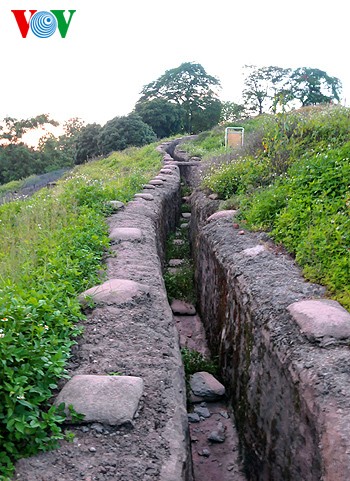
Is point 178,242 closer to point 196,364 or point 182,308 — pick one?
point 182,308

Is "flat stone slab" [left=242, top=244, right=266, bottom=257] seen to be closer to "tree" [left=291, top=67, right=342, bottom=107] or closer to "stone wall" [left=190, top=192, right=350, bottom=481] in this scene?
"stone wall" [left=190, top=192, right=350, bottom=481]

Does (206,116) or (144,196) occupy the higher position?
(206,116)

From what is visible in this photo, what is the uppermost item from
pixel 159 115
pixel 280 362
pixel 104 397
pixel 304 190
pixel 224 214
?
pixel 159 115

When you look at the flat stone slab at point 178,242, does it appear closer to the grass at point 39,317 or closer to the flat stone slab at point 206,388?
the grass at point 39,317

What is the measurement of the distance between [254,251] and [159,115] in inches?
1080

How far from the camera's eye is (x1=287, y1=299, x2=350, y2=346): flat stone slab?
2418 millimetres

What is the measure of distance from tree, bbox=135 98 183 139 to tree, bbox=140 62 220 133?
4565mm

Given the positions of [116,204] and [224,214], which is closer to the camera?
[224,214]

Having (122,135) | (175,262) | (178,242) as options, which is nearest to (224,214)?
(175,262)

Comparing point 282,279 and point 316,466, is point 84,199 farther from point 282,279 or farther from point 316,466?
point 316,466

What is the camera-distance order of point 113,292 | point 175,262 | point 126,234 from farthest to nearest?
1. point 175,262
2. point 126,234
3. point 113,292

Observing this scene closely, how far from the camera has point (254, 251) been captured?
3.91 m

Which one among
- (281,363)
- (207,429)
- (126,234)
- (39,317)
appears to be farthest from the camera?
(126,234)

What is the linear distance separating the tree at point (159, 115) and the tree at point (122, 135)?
522 centimetres
